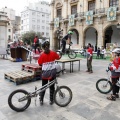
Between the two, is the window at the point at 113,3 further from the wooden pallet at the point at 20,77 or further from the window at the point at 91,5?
the wooden pallet at the point at 20,77

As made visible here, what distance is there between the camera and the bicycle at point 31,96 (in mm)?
4250

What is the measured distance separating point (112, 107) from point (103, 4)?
23.7 m

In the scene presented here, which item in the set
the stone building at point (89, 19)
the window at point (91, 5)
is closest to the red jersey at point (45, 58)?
the stone building at point (89, 19)

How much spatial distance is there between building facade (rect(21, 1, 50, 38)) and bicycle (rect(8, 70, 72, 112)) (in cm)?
6711

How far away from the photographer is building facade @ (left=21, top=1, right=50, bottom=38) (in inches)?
2749

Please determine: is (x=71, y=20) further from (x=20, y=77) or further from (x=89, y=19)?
(x=20, y=77)

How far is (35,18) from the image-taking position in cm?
7200

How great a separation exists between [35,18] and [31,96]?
71167mm

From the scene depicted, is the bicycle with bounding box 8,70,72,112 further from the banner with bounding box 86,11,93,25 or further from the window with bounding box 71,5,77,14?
the window with bounding box 71,5,77,14

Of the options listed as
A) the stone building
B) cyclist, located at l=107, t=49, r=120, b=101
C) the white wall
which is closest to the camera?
cyclist, located at l=107, t=49, r=120, b=101

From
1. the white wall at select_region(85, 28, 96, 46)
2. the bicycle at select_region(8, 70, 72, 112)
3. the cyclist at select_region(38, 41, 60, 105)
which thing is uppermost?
the white wall at select_region(85, 28, 96, 46)

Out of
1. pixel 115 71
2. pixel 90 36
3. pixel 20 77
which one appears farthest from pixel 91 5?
pixel 115 71

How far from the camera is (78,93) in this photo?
5715 mm

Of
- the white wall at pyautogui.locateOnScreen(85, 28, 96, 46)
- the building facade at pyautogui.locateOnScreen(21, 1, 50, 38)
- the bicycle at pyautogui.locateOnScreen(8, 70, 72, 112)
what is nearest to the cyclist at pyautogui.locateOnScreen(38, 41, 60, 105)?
the bicycle at pyautogui.locateOnScreen(8, 70, 72, 112)
